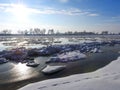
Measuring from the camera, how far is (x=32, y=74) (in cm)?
2508

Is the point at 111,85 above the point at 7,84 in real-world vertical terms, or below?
above

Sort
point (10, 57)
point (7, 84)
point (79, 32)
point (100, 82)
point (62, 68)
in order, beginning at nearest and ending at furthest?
point (100, 82), point (7, 84), point (62, 68), point (10, 57), point (79, 32)

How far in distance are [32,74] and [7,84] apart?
481 cm

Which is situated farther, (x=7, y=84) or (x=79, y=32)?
(x=79, y=32)

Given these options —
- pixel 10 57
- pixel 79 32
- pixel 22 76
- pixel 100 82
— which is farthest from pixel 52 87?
pixel 79 32

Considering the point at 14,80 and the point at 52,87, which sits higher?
the point at 52,87

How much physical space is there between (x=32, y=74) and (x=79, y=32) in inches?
6548

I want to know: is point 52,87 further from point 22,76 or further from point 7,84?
point 22,76

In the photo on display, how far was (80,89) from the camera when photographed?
13789 mm

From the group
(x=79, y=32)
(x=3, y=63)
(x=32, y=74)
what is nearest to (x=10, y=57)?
(x=3, y=63)

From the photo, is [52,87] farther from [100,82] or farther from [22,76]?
[22,76]

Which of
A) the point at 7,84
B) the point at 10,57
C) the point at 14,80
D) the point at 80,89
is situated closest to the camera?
the point at 80,89

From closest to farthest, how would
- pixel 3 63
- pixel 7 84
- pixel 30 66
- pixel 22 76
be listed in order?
pixel 7 84, pixel 22 76, pixel 30 66, pixel 3 63

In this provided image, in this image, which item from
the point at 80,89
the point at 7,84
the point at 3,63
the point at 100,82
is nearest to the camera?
the point at 80,89
